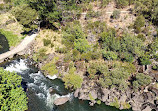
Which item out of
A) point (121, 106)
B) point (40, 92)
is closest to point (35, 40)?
point (40, 92)

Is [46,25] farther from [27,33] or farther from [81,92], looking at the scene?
[81,92]

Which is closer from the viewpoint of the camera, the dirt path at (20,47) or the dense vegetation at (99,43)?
the dense vegetation at (99,43)

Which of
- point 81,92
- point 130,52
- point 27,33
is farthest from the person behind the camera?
point 27,33

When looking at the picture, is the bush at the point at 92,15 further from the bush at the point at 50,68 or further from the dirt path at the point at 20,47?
the bush at the point at 50,68

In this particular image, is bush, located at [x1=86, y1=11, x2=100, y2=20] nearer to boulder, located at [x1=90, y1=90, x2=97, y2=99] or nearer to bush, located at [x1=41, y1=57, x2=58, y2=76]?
bush, located at [x1=41, y1=57, x2=58, y2=76]

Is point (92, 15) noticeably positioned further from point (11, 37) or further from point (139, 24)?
point (11, 37)

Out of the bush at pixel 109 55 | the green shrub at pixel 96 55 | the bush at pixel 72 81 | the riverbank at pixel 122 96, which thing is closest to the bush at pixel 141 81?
the riverbank at pixel 122 96

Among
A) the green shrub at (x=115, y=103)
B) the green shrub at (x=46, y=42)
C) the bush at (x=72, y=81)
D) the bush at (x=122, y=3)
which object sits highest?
the bush at (x=122, y=3)

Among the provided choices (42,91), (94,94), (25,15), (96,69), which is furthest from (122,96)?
(25,15)
